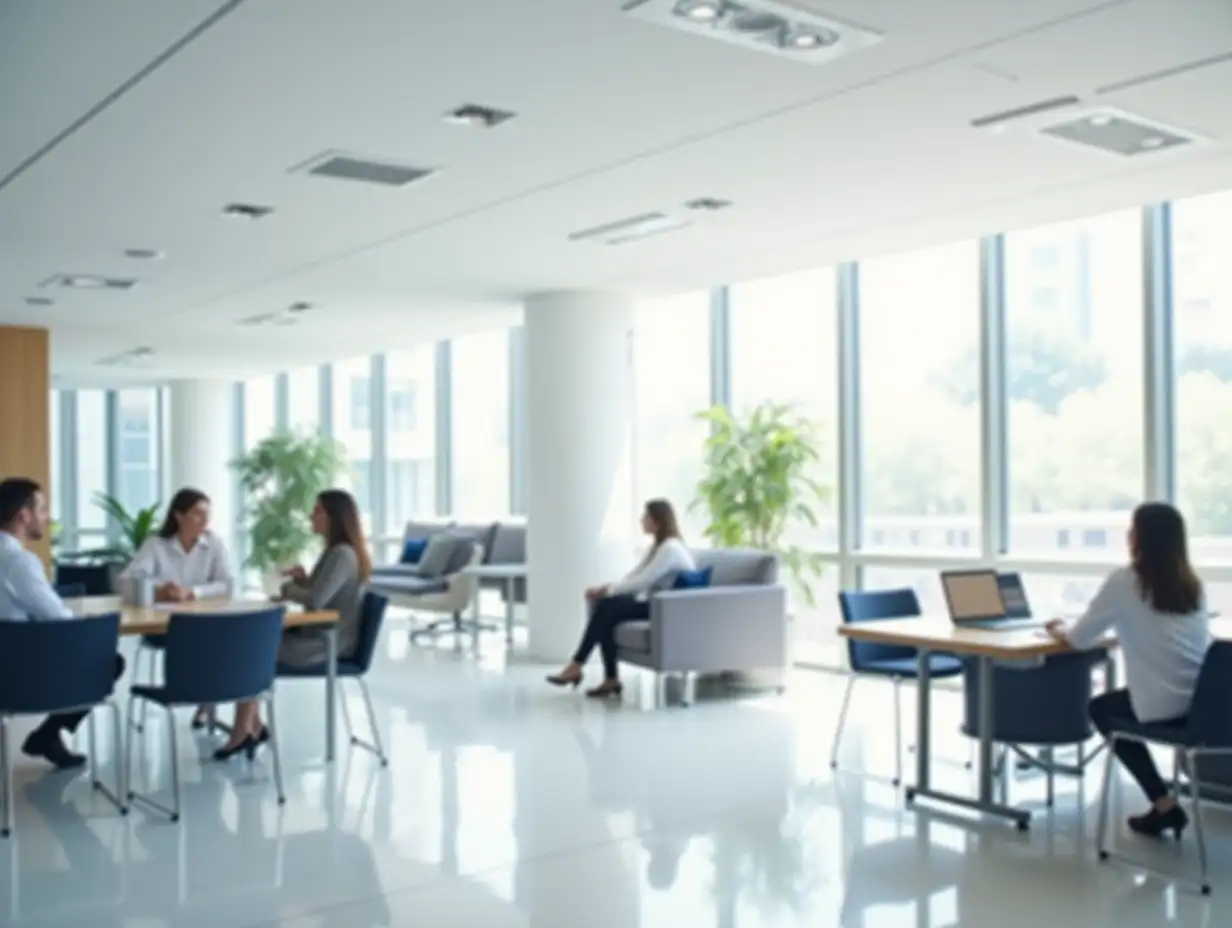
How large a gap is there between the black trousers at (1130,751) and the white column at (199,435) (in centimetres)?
1317

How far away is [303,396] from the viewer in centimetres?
1662

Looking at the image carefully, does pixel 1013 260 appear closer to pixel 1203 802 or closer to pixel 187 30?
pixel 1203 802

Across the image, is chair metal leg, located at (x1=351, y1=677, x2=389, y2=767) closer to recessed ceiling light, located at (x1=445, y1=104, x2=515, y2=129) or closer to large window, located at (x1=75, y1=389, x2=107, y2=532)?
recessed ceiling light, located at (x1=445, y1=104, x2=515, y2=129)

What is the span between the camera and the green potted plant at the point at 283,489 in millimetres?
14680

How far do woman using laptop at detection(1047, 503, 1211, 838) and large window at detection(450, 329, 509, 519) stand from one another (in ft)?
28.7

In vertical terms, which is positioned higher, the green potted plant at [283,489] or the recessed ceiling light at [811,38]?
the recessed ceiling light at [811,38]

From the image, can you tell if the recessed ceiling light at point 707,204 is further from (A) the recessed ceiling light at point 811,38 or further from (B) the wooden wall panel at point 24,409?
(B) the wooden wall panel at point 24,409

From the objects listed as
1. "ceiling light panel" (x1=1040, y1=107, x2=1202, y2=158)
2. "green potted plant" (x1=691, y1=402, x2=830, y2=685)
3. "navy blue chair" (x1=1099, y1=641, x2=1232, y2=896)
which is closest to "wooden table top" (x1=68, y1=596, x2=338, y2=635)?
"green potted plant" (x1=691, y1=402, x2=830, y2=685)

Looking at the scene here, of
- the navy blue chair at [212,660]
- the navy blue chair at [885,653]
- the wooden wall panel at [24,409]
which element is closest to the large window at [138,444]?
the wooden wall panel at [24,409]

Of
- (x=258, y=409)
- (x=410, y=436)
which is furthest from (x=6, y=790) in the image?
(x=258, y=409)

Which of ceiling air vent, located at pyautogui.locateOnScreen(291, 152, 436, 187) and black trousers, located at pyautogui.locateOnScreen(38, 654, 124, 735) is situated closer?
ceiling air vent, located at pyautogui.locateOnScreen(291, 152, 436, 187)

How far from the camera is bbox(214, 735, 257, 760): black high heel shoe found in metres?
6.39

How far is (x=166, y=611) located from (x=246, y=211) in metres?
2.15

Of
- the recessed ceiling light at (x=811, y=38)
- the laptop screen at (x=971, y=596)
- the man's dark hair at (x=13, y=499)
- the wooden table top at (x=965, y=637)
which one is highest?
the recessed ceiling light at (x=811, y=38)
